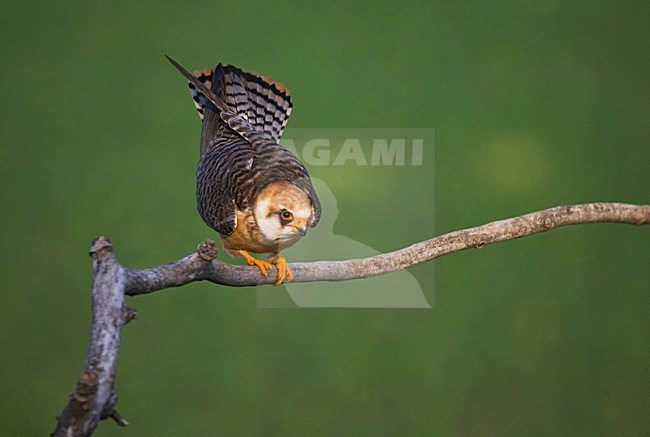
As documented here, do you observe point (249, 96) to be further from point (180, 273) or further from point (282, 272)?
point (180, 273)

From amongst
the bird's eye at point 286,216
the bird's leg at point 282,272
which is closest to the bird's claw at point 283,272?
the bird's leg at point 282,272

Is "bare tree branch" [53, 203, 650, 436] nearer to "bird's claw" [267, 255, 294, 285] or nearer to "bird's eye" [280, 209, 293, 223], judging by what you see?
"bird's claw" [267, 255, 294, 285]

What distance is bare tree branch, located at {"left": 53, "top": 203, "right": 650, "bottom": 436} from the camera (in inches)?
33.0

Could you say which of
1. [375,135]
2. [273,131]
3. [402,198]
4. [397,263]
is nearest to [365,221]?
[402,198]

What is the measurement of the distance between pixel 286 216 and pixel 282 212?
12 mm

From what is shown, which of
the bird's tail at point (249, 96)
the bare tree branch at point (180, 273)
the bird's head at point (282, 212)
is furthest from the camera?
the bird's tail at point (249, 96)

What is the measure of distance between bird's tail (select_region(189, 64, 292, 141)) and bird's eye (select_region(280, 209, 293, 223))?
401 mm

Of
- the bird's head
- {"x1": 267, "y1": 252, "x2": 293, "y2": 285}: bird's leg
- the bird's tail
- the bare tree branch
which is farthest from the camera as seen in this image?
the bird's tail

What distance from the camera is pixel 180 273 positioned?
112 cm

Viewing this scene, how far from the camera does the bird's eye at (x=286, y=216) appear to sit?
146cm

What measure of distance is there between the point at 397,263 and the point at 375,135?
0.77 m

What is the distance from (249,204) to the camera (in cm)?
153

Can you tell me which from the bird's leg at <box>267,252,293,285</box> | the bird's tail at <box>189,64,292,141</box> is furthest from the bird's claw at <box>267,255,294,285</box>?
the bird's tail at <box>189,64,292,141</box>

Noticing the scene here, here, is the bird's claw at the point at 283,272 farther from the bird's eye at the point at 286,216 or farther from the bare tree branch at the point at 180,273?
the bird's eye at the point at 286,216
